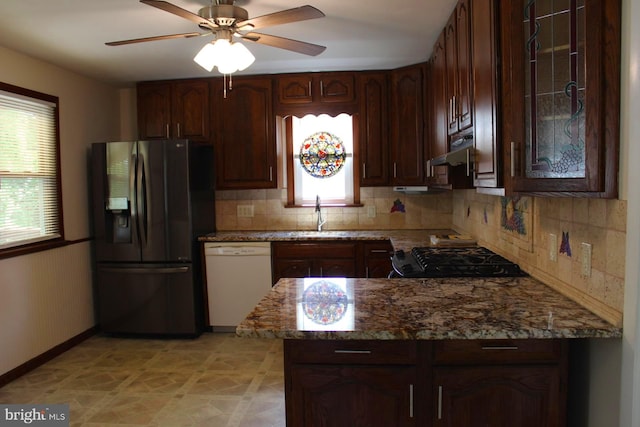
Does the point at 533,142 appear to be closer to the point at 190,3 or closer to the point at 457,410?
the point at 457,410

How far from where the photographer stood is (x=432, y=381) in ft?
5.22

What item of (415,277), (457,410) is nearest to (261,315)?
(457,410)

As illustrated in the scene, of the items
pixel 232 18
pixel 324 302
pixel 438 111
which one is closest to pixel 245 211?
pixel 438 111

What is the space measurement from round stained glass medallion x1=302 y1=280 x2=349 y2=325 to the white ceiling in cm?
153

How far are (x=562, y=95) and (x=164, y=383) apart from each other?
2.89 meters

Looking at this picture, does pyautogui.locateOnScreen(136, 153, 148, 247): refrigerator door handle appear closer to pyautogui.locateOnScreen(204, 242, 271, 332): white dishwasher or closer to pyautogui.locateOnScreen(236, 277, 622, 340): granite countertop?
pyautogui.locateOnScreen(204, 242, 271, 332): white dishwasher

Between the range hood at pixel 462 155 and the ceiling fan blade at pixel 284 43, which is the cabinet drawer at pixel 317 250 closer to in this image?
the range hood at pixel 462 155

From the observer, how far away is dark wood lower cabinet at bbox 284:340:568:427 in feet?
5.17

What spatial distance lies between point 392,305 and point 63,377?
265 centimetres

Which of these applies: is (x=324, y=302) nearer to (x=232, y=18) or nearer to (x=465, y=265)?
(x=465, y=265)

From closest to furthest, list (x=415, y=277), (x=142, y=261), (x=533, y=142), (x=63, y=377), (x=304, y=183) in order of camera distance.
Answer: (x=533, y=142) → (x=415, y=277) → (x=63, y=377) → (x=142, y=261) → (x=304, y=183)

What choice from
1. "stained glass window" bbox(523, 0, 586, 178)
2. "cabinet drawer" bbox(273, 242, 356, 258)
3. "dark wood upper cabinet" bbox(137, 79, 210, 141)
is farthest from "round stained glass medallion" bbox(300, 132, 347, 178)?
"stained glass window" bbox(523, 0, 586, 178)

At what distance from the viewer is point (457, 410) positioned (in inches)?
62.8

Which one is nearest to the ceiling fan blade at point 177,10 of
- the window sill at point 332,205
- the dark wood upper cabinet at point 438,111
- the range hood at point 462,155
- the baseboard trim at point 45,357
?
the range hood at point 462,155
